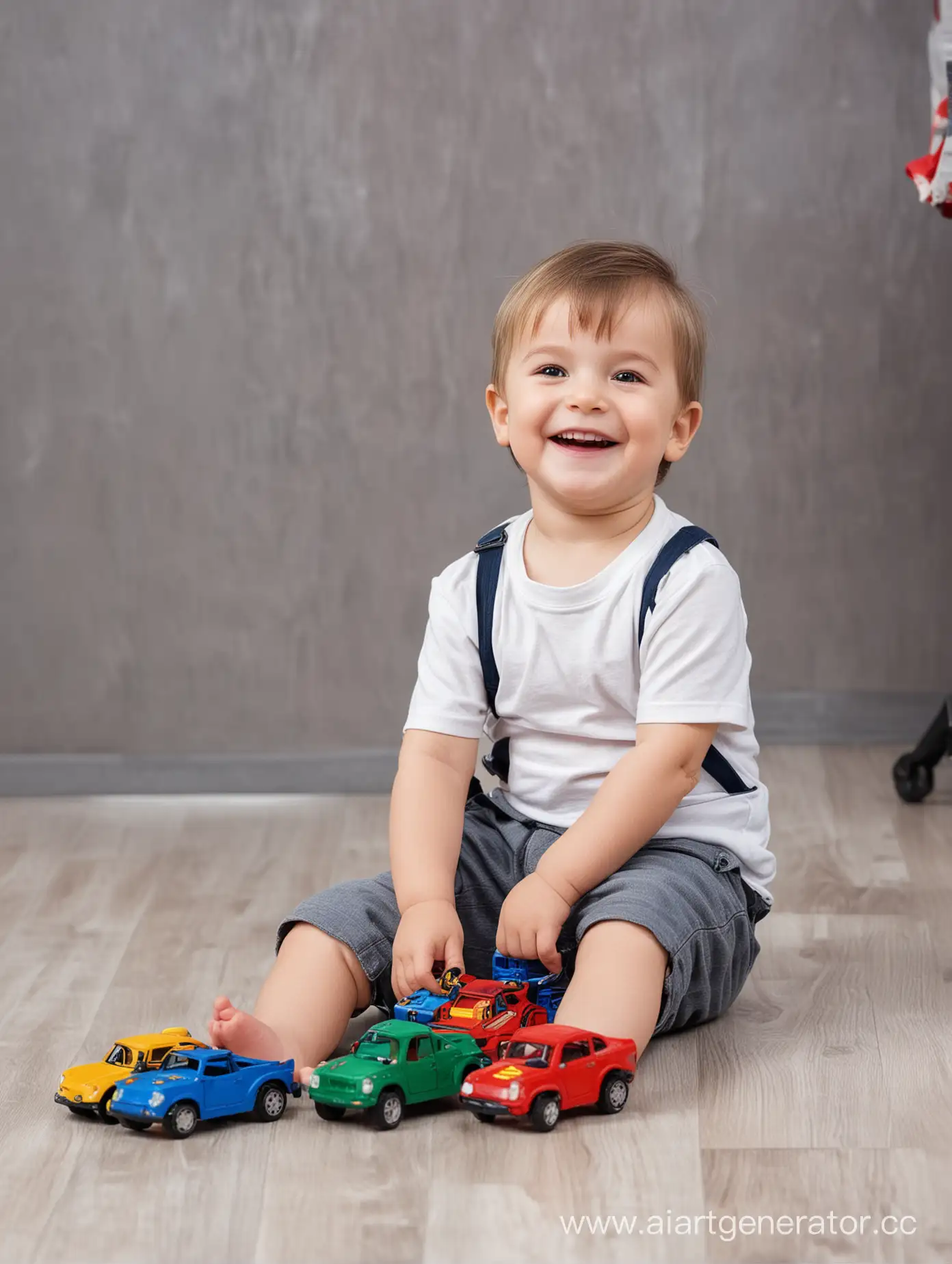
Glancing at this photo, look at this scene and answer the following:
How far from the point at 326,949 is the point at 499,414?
1.31 ft

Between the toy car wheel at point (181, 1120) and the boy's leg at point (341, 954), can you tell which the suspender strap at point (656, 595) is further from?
the toy car wheel at point (181, 1120)

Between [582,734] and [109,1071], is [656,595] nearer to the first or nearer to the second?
[582,734]

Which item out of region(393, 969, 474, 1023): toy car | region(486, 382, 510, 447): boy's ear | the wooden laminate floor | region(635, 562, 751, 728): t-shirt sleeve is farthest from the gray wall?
region(393, 969, 474, 1023): toy car

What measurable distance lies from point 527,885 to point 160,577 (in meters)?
0.99

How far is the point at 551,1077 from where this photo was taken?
889 mm

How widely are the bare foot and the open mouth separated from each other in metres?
0.43

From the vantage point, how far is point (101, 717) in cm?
192

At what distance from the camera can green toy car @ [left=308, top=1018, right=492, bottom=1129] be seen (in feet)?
2.93

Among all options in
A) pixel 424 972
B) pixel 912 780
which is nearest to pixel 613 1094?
pixel 424 972

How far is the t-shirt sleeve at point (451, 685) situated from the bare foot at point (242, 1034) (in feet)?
0.89

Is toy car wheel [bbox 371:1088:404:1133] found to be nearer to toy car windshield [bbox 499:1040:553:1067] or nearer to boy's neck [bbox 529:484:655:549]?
toy car windshield [bbox 499:1040:553:1067]

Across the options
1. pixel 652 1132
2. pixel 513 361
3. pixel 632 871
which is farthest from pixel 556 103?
pixel 652 1132

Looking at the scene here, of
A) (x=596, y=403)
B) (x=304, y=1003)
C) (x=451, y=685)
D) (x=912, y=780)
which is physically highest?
(x=596, y=403)

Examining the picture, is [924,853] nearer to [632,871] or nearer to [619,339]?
[632,871]
